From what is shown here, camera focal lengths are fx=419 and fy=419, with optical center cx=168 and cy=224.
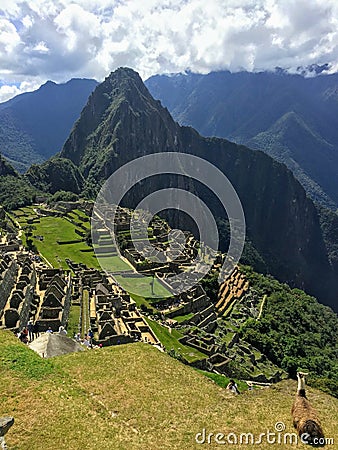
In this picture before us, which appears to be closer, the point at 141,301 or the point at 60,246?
the point at 141,301

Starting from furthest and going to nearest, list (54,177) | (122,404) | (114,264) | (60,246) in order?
(54,177), (60,246), (114,264), (122,404)

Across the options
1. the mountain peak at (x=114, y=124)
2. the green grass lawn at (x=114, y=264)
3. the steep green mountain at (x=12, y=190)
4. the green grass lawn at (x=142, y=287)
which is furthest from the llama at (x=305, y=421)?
the mountain peak at (x=114, y=124)

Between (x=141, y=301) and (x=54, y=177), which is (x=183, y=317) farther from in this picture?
(x=54, y=177)

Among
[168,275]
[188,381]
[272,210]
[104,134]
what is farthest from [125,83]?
[188,381]

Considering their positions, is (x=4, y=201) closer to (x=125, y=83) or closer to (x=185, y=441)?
(x=185, y=441)

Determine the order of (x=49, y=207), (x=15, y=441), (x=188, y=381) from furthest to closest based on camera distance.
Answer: (x=49, y=207), (x=188, y=381), (x=15, y=441)

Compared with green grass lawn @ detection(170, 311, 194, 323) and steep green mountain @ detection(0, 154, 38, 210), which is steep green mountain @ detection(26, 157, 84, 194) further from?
green grass lawn @ detection(170, 311, 194, 323)

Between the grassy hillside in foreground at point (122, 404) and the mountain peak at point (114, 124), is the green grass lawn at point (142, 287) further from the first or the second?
the mountain peak at point (114, 124)

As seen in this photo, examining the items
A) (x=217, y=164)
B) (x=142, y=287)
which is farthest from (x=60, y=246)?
(x=217, y=164)
